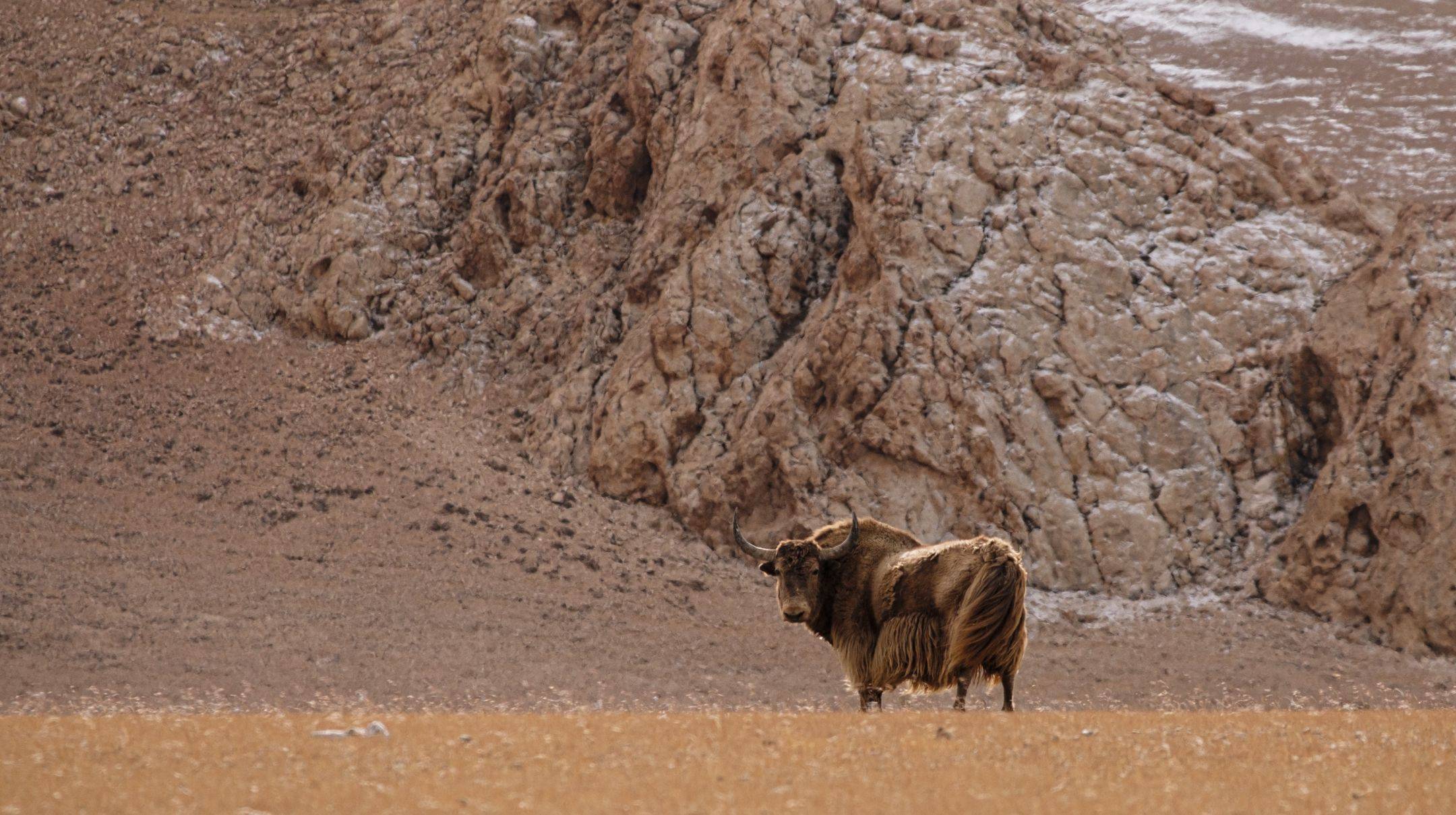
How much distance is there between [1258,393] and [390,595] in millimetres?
17265

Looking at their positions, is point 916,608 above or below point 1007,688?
above

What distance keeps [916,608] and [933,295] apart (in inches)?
604

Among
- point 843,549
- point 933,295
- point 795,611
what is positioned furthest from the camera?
point 933,295

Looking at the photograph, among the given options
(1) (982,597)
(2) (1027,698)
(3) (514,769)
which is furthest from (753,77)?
(3) (514,769)

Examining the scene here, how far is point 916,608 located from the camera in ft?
41.8

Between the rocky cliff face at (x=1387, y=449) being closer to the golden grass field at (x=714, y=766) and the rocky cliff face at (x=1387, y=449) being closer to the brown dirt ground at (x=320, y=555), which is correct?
the brown dirt ground at (x=320, y=555)

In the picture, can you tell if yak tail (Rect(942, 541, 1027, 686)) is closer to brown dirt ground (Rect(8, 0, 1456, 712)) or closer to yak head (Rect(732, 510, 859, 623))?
yak head (Rect(732, 510, 859, 623))

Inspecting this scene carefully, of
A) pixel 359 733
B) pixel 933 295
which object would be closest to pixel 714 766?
pixel 359 733

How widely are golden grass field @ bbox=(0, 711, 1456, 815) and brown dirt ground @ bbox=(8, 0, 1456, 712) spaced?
10998 millimetres

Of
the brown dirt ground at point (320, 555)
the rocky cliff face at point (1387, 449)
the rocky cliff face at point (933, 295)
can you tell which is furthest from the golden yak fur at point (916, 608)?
the rocky cliff face at point (1387, 449)

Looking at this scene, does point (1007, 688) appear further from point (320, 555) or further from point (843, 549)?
point (320, 555)

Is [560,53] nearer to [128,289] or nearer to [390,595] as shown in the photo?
[128,289]

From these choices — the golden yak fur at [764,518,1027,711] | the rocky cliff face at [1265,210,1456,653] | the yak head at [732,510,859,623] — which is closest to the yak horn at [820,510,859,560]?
the yak head at [732,510,859,623]

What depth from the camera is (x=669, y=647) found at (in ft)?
78.6
